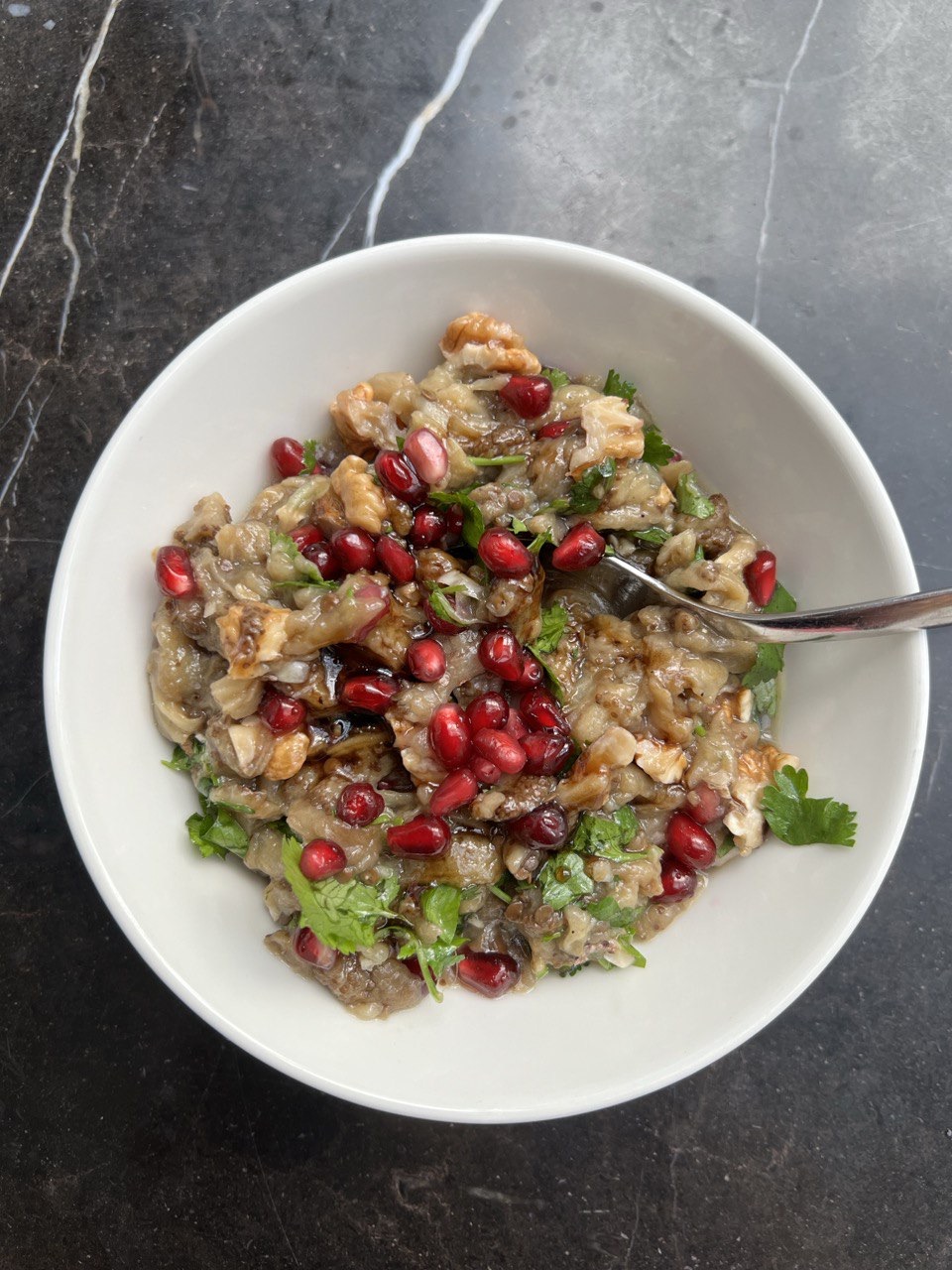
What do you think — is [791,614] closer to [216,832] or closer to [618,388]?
[618,388]

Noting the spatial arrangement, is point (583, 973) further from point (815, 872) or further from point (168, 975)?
point (168, 975)

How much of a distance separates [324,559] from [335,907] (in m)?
0.97

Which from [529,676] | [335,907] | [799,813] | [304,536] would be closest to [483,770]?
[529,676]

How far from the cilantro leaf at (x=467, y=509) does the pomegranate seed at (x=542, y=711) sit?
0.47 meters

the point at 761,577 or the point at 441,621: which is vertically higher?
the point at 761,577

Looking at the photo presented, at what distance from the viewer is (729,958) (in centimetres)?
290

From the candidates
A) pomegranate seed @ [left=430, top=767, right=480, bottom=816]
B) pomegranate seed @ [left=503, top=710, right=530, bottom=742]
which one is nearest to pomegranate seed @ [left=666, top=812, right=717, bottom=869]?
pomegranate seed @ [left=503, top=710, right=530, bottom=742]

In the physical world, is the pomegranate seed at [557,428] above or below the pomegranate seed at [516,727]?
above

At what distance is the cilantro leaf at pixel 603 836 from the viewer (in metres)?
2.75

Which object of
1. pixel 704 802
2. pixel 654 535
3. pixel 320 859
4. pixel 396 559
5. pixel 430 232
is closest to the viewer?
pixel 320 859

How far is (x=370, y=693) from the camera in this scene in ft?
8.96

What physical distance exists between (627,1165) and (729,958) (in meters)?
1.18

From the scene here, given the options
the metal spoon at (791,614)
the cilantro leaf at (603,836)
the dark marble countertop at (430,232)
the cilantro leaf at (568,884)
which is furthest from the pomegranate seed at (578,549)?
the dark marble countertop at (430,232)

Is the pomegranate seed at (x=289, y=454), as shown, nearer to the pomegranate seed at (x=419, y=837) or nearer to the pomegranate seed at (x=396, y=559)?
the pomegranate seed at (x=396, y=559)
